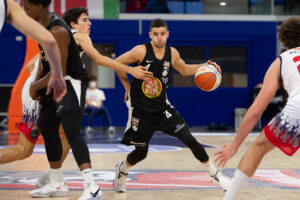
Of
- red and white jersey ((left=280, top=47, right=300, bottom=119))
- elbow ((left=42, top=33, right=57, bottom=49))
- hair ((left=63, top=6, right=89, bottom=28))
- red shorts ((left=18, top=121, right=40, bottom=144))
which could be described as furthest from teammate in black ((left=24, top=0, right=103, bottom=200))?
red and white jersey ((left=280, top=47, right=300, bottom=119))

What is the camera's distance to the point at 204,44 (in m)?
16.6

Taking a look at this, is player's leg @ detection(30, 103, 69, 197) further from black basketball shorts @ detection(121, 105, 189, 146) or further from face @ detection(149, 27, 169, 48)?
face @ detection(149, 27, 169, 48)

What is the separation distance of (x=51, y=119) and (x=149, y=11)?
39.4 ft

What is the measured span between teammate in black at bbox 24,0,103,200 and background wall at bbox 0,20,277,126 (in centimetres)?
1133

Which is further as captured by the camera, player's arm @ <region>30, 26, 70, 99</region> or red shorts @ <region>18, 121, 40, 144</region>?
red shorts @ <region>18, 121, 40, 144</region>

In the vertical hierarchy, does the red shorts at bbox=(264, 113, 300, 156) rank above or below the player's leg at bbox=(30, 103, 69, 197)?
above

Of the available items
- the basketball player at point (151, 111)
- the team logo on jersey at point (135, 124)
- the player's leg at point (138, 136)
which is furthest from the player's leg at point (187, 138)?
the team logo on jersey at point (135, 124)

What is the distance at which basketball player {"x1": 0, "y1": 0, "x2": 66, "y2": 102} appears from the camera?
3.07 m

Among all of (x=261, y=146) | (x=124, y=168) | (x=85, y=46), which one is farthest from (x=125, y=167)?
(x=261, y=146)

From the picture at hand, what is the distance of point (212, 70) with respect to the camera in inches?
208

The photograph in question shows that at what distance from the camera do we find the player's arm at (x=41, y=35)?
3.06 meters

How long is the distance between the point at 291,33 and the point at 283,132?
0.74 m

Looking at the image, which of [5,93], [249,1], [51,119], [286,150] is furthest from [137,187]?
[249,1]

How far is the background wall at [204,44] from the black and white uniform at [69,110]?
11.3m
